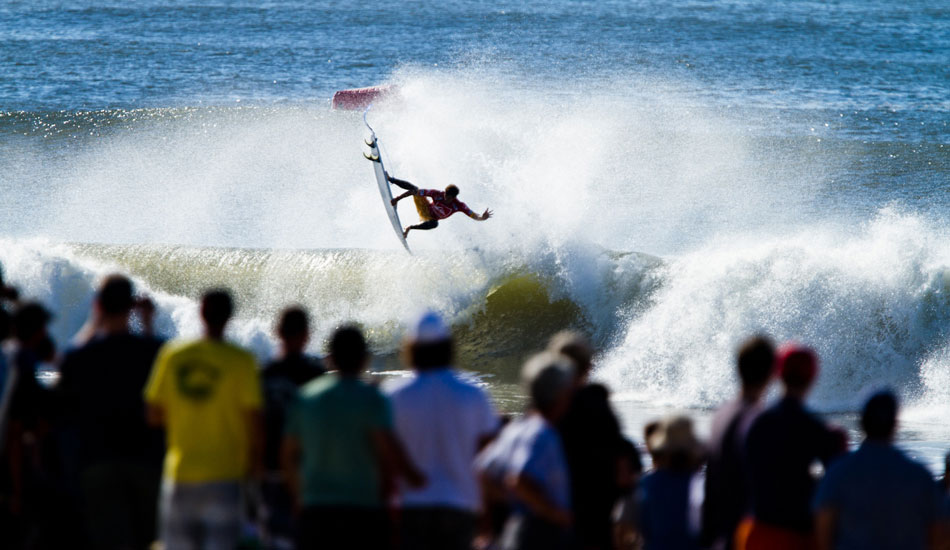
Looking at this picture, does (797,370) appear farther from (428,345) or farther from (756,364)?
(428,345)

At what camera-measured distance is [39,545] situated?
16.1 ft

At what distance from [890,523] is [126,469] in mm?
2837

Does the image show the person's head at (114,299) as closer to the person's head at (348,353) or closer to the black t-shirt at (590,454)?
the person's head at (348,353)

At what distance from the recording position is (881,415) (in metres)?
3.84

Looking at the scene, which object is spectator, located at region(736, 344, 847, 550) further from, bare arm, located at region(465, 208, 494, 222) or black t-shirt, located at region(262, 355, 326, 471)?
bare arm, located at region(465, 208, 494, 222)

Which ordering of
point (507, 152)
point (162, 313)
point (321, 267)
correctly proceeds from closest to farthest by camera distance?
point (162, 313) < point (321, 267) < point (507, 152)

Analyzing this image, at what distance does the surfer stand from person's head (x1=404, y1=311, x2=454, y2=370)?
922cm

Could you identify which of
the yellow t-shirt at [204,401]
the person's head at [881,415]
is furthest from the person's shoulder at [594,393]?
the yellow t-shirt at [204,401]


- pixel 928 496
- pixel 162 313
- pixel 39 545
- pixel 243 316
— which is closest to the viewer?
pixel 928 496

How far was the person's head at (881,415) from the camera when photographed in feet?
12.6

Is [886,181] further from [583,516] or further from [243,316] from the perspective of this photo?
[583,516]

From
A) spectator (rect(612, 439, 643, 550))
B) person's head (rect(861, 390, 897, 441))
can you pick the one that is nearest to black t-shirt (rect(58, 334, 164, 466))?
spectator (rect(612, 439, 643, 550))

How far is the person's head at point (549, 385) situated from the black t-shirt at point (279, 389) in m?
1.09

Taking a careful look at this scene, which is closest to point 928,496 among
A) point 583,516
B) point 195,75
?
point 583,516
